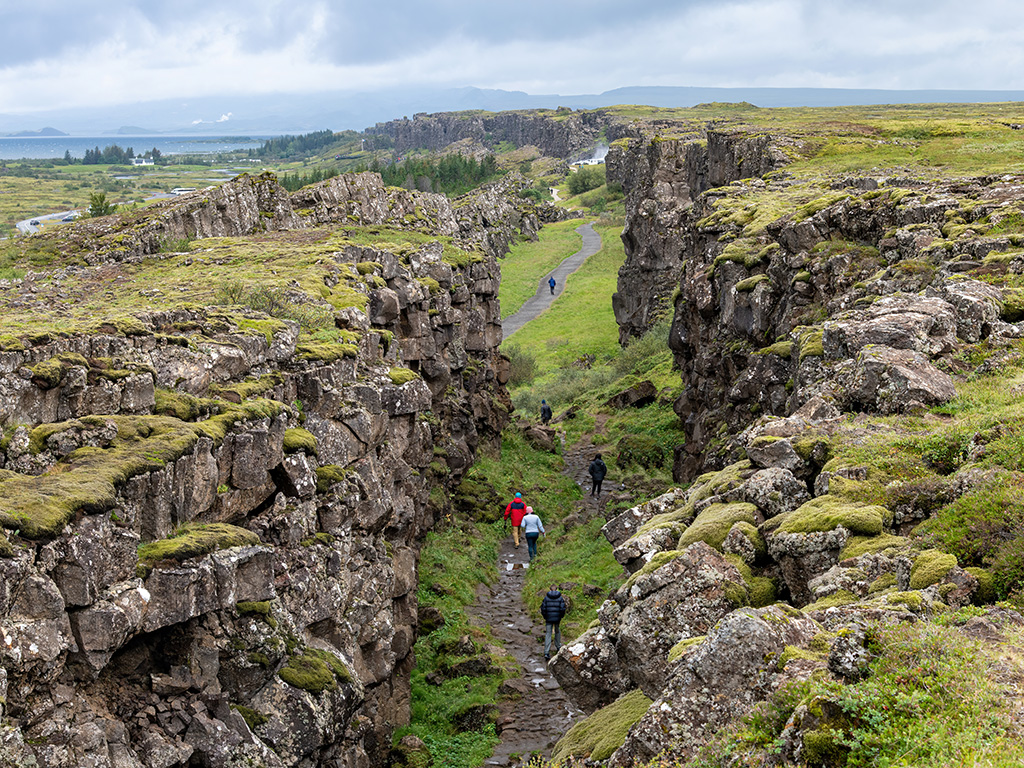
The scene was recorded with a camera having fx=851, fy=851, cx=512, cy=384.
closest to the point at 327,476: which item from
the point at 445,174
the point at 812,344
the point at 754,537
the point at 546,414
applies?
the point at 754,537

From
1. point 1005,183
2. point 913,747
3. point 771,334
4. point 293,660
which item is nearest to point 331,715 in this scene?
point 293,660

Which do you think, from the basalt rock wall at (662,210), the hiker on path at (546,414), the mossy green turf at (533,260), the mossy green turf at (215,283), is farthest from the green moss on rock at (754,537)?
the mossy green turf at (533,260)

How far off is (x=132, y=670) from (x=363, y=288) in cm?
2273

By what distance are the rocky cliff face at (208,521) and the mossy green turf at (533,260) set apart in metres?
72.0

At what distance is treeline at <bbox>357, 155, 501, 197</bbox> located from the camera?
14712 cm

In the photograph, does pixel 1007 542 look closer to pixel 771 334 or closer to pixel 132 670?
pixel 132 670

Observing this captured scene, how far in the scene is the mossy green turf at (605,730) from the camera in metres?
14.1

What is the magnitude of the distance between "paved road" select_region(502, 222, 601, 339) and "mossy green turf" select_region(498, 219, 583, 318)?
0.76m

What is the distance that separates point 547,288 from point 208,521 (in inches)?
3858

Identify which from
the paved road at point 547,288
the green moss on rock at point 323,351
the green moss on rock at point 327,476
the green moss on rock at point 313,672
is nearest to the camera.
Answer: the green moss on rock at point 313,672

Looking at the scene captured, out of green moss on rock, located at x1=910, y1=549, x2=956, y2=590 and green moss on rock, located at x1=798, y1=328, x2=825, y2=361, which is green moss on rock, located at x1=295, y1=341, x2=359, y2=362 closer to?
green moss on rock, located at x1=798, y1=328, x2=825, y2=361

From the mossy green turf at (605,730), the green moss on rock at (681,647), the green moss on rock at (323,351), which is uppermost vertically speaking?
the green moss on rock at (323,351)

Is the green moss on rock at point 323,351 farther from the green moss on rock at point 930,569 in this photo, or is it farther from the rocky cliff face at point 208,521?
the green moss on rock at point 930,569

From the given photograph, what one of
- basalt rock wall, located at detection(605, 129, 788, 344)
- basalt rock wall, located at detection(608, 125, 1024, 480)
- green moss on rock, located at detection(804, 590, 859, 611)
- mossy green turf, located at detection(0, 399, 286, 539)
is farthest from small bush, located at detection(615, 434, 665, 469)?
green moss on rock, located at detection(804, 590, 859, 611)
